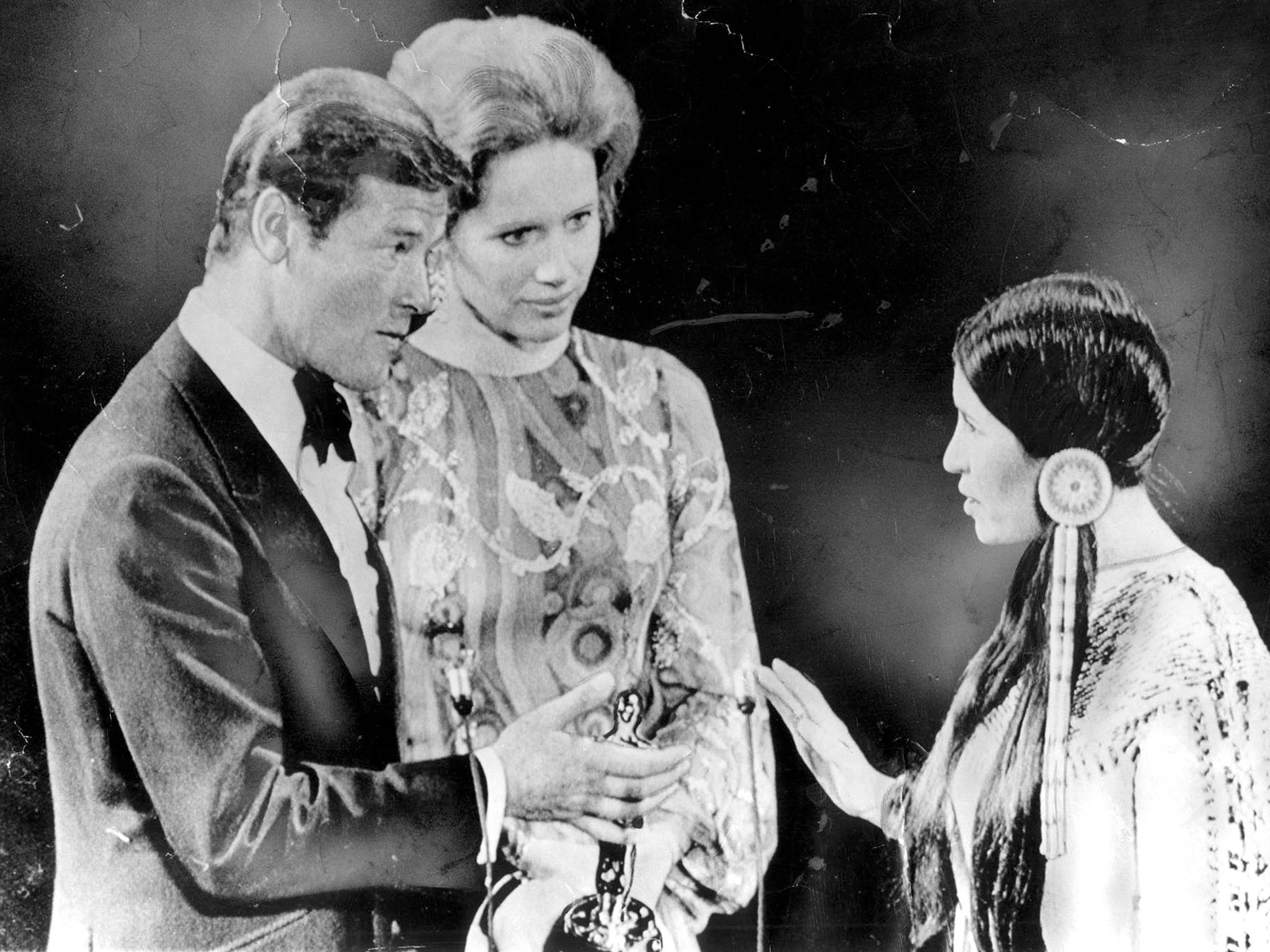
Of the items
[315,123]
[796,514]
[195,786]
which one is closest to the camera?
[195,786]

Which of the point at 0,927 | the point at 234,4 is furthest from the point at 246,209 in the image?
the point at 0,927

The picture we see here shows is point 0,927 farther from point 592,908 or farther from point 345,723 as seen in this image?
point 592,908

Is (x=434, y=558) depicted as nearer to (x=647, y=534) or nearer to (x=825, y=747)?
(x=647, y=534)

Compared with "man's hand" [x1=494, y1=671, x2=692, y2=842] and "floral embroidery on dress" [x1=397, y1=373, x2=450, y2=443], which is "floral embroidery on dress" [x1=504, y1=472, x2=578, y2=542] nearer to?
"floral embroidery on dress" [x1=397, y1=373, x2=450, y2=443]

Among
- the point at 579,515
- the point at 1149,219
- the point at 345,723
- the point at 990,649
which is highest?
the point at 1149,219

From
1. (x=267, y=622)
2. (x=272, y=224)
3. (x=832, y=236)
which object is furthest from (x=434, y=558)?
(x=832, y=236)

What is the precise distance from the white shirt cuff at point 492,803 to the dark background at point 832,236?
510 millimetres

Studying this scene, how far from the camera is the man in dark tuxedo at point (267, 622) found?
7.23ft

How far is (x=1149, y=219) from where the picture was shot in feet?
8.54

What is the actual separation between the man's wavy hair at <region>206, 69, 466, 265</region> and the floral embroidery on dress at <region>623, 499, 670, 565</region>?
2.40 ft

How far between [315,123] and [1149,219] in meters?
1.75

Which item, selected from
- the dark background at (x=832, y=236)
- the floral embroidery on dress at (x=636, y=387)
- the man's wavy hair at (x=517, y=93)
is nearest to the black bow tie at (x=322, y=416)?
the dark background at (x=832, y=236)

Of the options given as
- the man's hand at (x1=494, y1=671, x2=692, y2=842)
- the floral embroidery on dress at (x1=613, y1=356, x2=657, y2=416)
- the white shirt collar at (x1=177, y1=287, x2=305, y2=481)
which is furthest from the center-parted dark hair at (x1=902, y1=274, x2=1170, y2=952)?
Result: the white shirt collar at (x1=177, y1=287, x2=305, y2=481)

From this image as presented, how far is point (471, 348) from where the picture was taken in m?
2.41
